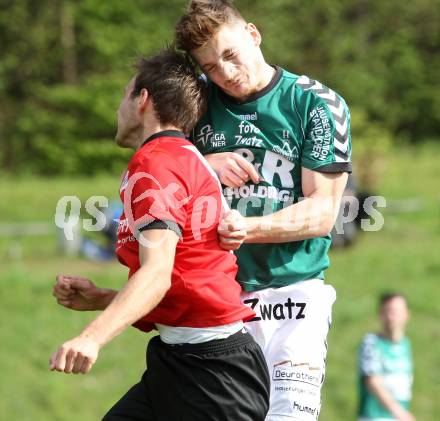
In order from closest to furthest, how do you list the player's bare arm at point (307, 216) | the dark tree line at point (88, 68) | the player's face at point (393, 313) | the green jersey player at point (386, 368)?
the player's bare arm at point (307, 216) → the player's face at point (393, 313) → the green jersey player at point (386, 368) → the dark tree line at point (88, 68)

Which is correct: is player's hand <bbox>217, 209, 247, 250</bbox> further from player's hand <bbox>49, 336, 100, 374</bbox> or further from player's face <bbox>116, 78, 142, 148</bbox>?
player's hand <bbox>49, 336, 100, 374</bbox>

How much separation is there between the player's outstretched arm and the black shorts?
360 mm

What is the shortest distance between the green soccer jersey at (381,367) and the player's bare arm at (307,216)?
4.80 meters

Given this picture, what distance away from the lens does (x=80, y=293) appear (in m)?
4.07

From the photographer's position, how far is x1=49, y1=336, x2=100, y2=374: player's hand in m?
3.18

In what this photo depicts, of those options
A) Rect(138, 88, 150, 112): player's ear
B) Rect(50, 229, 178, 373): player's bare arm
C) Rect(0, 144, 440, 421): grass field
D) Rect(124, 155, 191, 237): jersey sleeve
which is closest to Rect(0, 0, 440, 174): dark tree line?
Rect(0, 144, 440, 421): grass field

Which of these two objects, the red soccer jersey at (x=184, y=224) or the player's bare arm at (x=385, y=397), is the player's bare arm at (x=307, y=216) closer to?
the red soccer jersey at (x=184, y=224)

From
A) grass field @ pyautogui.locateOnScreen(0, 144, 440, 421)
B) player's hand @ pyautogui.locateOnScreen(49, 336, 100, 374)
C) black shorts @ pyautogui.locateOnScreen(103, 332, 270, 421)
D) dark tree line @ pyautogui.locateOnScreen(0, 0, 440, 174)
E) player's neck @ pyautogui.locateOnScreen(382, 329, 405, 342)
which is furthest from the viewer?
dark tree line @ pyautogui.locateOnScreen(0, 0, 440, 174)

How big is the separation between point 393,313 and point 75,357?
564cm

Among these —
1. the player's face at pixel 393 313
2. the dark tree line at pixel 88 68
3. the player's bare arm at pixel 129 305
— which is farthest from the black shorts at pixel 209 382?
the dark tree line at pixel 88 68

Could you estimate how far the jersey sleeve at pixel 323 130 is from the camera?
13.5 ft

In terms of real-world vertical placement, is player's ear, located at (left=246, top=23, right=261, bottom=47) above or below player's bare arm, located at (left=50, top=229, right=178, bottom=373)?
above

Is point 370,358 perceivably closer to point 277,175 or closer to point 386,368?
point 386,368

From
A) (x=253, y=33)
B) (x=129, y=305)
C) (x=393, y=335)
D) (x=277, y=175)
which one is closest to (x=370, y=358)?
(x=393, y=335)
